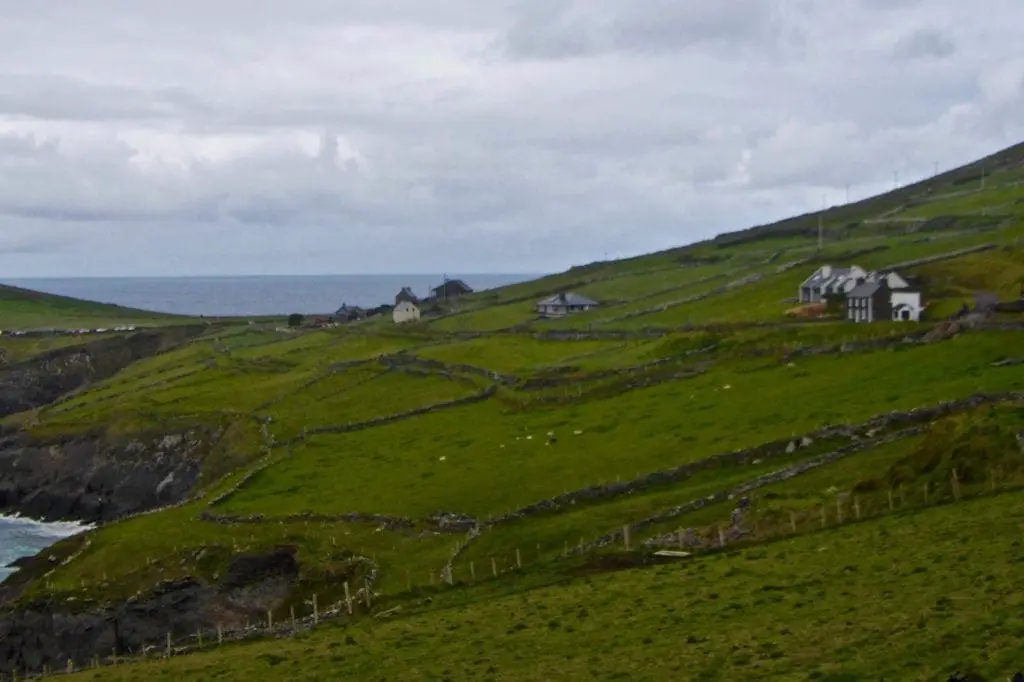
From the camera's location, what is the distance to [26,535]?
345 ft

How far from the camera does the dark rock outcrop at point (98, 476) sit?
10994 centimetres

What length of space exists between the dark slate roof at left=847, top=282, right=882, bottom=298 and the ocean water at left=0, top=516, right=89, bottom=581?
255ft

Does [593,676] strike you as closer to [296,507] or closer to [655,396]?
[296,507]

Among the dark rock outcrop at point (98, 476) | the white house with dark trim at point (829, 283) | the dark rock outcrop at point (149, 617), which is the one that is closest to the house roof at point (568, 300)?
the white house with dark trim at point (829, 283)

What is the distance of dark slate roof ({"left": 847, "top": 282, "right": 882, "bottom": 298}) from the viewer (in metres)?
114

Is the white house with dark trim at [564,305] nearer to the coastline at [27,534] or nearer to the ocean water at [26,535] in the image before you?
the coastline at [27,534]

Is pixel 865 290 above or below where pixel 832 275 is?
below

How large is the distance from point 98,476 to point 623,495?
71871 millimetres

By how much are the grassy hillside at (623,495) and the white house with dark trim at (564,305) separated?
19323 mm

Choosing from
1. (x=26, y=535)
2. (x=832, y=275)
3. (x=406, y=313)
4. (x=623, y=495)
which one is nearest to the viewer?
(x=623, y=495)

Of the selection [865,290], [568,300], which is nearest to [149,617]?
[865,290]

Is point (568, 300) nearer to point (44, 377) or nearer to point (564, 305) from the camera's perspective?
point (564, 305)

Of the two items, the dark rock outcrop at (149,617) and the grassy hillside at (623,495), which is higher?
the grassy hillside at (623,495)

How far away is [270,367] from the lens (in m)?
148
